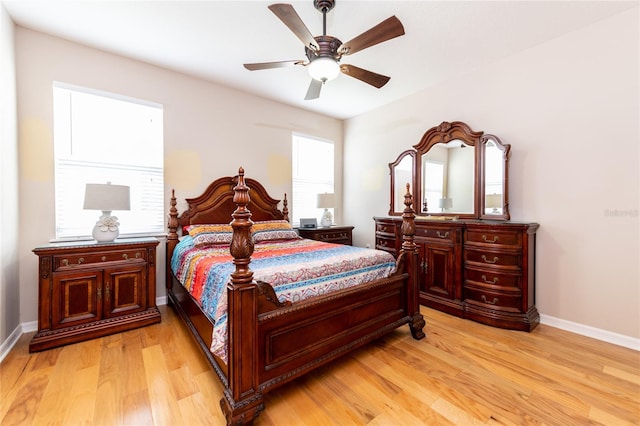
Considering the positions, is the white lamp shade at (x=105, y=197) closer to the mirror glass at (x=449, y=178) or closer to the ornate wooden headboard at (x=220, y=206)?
the ornate wooden headboard at (x=220, y=206)

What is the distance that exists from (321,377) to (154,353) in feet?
4.56

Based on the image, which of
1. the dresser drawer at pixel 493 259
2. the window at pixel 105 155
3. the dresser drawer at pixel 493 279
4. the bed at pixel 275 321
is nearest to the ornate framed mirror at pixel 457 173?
the dresser drawer at pixel 493 259

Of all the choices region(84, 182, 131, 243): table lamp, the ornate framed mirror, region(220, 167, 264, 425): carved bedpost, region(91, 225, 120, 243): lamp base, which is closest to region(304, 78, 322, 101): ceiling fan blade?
region(220, 167, 264, 425): carved bedpost

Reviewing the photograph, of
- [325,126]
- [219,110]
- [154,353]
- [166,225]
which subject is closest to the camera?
[154,353]

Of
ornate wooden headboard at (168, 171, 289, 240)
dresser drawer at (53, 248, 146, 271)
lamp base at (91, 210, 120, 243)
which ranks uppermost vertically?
ornate wooden headboard at (168, 171, 289, 240)

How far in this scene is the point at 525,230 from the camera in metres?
2.60

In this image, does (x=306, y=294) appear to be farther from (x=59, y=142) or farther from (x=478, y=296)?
(x=59, y=142)

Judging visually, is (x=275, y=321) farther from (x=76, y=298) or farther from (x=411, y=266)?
(x=76, y=298)

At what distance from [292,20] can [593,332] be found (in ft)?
12.0

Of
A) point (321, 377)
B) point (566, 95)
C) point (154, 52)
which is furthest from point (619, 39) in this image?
point (154, 52)

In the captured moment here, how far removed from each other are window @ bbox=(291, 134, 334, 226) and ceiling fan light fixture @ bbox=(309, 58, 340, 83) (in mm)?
2384

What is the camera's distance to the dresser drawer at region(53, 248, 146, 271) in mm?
2369

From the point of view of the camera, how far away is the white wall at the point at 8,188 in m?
2.19

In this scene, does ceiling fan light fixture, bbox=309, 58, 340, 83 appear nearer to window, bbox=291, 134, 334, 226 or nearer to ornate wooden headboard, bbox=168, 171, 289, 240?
ornate wooden headboard, bbox=168, 171, 289, 240
